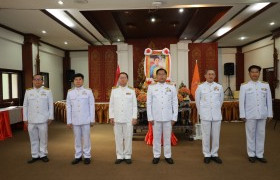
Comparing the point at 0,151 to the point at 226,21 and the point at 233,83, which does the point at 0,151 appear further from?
the point at 233,83

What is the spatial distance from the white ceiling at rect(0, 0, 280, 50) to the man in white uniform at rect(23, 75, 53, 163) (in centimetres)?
224

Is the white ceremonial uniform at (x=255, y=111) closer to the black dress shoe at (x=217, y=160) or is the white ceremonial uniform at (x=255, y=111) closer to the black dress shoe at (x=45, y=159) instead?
the black dress shoe at (x=217, y=160)

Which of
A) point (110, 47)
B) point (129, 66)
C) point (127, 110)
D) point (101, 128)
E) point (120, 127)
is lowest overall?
point (101, 128)

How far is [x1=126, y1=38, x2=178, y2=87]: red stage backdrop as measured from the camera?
34.1 ft

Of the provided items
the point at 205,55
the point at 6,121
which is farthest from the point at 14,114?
the point at 205,55

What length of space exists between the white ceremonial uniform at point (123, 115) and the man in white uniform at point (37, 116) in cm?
110

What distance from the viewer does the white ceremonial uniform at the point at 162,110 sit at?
3.90 metres

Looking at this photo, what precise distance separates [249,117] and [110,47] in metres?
7.48

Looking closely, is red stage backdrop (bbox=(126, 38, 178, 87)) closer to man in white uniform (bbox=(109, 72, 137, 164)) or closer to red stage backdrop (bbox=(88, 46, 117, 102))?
red stage backdrop (bbox=(88, 46, 117, 102))

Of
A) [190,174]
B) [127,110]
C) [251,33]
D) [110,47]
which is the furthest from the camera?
[110,47]

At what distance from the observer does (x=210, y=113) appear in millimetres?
3902

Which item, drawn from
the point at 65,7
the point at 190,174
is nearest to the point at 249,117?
the point at 190,174

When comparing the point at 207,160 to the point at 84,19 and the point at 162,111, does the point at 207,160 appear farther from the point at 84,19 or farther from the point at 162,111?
the point at 84,19

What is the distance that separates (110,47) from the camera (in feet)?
34.4
